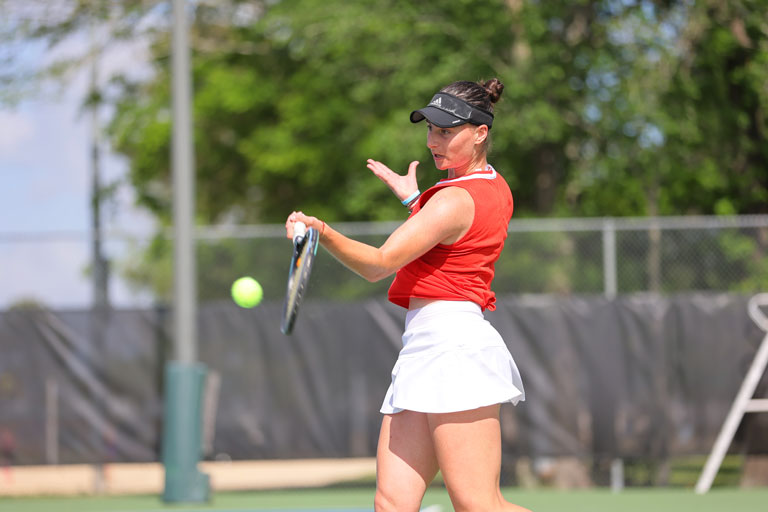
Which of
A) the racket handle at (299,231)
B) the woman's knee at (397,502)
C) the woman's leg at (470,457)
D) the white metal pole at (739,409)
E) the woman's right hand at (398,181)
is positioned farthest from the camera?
the white metal pole at (739,409)

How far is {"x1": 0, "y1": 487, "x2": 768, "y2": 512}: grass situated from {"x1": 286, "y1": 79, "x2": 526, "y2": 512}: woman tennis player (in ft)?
14.7

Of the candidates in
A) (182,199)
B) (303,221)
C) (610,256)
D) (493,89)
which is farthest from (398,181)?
(610,256)

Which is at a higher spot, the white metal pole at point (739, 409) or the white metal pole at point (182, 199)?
the white metal pole at point (182, 199)

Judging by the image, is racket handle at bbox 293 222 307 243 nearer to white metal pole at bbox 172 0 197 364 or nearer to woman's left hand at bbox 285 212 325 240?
woman's left hand at bbox 285 212 325 240

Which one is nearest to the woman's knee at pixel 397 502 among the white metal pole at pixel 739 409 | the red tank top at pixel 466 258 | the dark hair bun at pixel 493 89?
the red tank top at pixel 466 258

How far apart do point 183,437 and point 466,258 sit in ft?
17.8

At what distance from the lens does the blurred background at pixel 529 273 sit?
29.2 ft

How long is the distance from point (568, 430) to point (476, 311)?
5.66 m

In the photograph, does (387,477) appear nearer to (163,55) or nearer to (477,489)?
(477,489)

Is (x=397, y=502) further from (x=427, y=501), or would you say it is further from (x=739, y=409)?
(x=739, y=409)

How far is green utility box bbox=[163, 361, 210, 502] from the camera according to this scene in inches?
329

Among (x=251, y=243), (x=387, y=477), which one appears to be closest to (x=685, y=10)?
(x=251, y=243)

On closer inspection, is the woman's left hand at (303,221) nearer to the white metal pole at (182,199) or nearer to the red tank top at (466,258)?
the red tank top at (466,258)

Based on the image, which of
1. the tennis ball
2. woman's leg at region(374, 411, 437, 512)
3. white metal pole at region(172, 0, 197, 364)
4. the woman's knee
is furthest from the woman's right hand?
white metal pole at region(172, 0, 197, 364)
